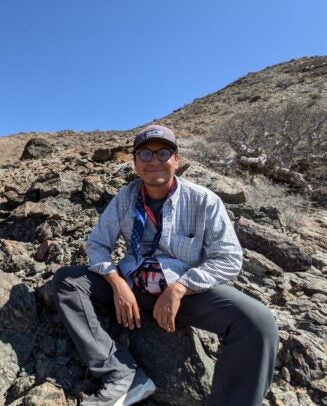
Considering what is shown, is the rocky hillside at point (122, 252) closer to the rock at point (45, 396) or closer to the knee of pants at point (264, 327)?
the rock at point (45, 396)

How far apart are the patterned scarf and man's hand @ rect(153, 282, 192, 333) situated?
→ 363 millimetres

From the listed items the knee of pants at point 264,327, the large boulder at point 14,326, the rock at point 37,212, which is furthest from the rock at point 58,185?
the knee of pants at point 264,327

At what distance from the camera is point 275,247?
3.75 metres

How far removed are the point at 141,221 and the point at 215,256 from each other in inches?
20.0

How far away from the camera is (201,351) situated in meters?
2.46

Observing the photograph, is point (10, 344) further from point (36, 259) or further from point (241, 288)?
point (241, 288)

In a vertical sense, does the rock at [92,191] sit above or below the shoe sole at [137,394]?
above

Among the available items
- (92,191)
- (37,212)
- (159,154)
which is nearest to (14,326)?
(159,154)

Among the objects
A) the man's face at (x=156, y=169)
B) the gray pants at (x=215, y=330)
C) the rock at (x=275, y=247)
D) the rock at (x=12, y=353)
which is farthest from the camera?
the rock at (x=275, y=247)

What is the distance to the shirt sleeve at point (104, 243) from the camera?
2.43m

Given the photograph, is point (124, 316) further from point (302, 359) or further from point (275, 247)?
point (275, 247)

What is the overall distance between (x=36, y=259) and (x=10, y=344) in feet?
3.27

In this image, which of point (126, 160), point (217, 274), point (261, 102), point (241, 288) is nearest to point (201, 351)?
point (217, 274)

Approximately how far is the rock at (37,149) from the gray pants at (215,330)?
23.5ft
